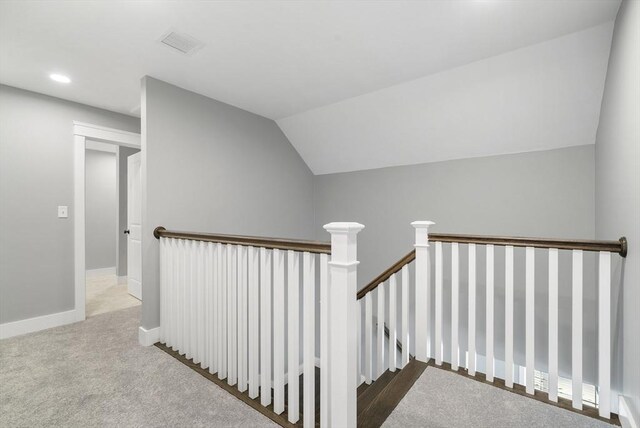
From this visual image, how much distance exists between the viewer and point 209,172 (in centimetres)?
319

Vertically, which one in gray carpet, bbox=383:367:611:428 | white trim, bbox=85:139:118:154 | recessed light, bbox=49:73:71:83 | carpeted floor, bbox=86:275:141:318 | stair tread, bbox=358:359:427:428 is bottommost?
carpeted floor, bbox=86:275:141:318

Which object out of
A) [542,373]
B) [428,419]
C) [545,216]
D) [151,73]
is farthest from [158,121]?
[542,373]

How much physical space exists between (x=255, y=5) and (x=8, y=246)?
123 inches

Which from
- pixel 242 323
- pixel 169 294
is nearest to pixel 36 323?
pixel 169 294

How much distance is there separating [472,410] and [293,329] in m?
1.07

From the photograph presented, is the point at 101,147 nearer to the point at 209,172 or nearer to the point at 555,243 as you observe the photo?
the point at 209,172

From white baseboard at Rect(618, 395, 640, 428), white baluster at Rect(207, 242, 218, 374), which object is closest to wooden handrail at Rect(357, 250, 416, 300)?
white baluster at Rect(207, 242, 218, 374)

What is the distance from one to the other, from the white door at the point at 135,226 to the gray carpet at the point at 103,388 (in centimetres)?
128

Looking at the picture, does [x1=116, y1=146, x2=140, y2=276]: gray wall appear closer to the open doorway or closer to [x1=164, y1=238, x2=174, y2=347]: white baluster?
the open doorway

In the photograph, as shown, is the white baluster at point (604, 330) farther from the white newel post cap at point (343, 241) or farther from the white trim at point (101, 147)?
the white trim at point (101, 147)

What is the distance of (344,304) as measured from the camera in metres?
1.28

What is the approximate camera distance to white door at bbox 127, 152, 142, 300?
382 cm

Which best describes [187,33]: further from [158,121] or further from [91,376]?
Answer: [91,376]

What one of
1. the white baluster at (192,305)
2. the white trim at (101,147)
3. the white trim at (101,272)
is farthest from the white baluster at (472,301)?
the white trim at (101,272)
